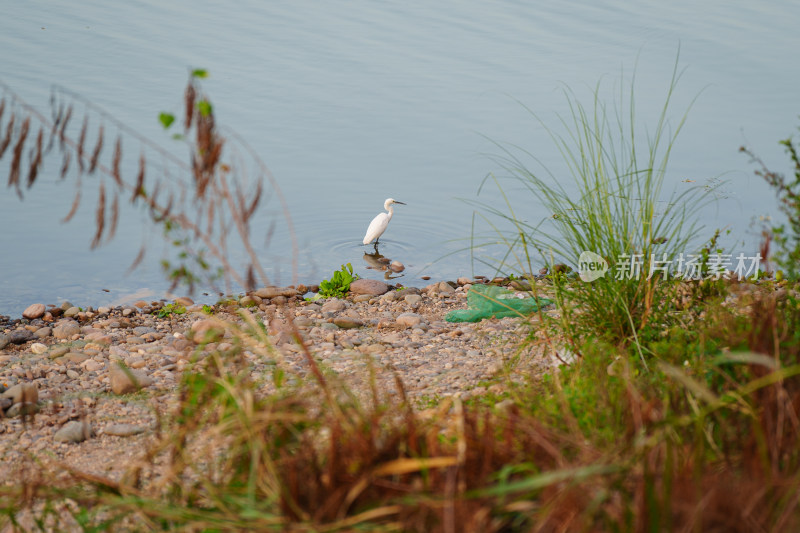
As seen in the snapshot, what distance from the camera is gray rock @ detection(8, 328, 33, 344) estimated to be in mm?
4973

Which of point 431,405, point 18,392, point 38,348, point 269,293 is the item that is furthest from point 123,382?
point 269,293

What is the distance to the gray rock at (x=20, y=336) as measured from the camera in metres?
4.97

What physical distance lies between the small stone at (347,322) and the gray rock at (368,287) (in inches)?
37.7

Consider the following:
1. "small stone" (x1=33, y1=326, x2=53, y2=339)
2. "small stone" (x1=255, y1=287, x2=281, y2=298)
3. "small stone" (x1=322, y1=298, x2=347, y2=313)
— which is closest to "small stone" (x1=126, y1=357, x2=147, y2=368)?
"small stone" (x1=33, y1=326, x2=53, y2=339)

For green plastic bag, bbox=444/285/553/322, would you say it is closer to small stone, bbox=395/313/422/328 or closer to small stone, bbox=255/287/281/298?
small stone, bbox=395/313/422/328

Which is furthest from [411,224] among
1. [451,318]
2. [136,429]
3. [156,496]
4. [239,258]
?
A: [156,496]

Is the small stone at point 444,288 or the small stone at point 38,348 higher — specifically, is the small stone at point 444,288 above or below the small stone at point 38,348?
above

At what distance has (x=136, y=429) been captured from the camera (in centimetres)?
353

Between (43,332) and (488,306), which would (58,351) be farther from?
(488,306)

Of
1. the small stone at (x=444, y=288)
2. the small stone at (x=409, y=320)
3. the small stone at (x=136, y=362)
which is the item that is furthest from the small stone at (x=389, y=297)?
the small stone at (x=136, y=362)

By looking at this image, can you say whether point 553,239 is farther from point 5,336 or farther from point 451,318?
point 5,336

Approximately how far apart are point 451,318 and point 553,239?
4.86 ft

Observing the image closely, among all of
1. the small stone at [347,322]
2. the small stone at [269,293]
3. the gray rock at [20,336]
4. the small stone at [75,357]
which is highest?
the small stone at [347,322]

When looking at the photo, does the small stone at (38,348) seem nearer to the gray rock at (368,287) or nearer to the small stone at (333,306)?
the small stone at (333,306)
